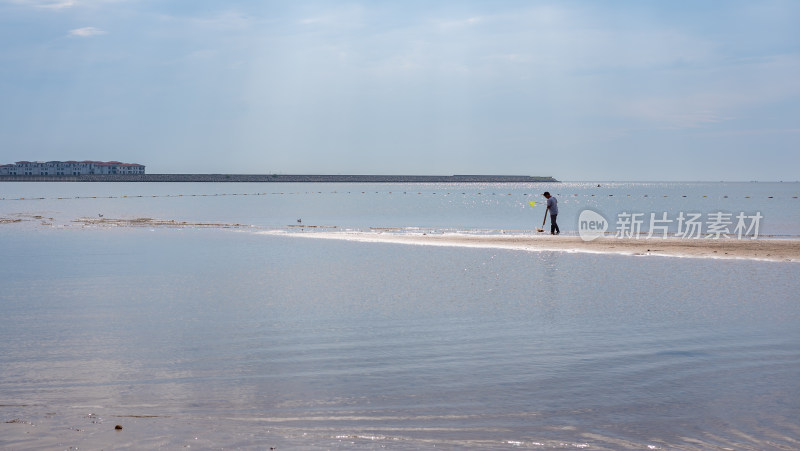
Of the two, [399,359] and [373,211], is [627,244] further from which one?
[373,211]

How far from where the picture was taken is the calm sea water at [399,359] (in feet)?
25.8

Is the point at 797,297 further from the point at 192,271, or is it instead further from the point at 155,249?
the point at 155,249

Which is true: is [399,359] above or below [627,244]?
below

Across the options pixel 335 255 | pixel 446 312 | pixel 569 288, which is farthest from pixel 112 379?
pixel 335 255

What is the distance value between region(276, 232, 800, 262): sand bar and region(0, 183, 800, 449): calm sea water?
6090 millimetres

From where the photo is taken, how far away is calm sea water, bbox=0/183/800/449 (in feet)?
25.8

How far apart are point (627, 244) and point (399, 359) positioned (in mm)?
22388

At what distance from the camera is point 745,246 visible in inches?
1188

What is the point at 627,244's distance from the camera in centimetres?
3133

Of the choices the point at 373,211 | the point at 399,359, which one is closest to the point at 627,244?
the point at 399,359

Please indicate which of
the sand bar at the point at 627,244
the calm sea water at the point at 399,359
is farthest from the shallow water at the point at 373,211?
the calm sea water at the point at 399,359

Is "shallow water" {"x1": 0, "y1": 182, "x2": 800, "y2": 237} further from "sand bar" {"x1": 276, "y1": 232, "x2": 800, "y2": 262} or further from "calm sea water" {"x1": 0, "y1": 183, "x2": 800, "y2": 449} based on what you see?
"calm sea water" {"x1": 0, "y1": 183, "x2": 800, "y2": 449}

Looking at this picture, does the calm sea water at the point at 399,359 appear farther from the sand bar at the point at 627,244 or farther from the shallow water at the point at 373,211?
the shallow water at the point at 373,211

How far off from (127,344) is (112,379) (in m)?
2.29
